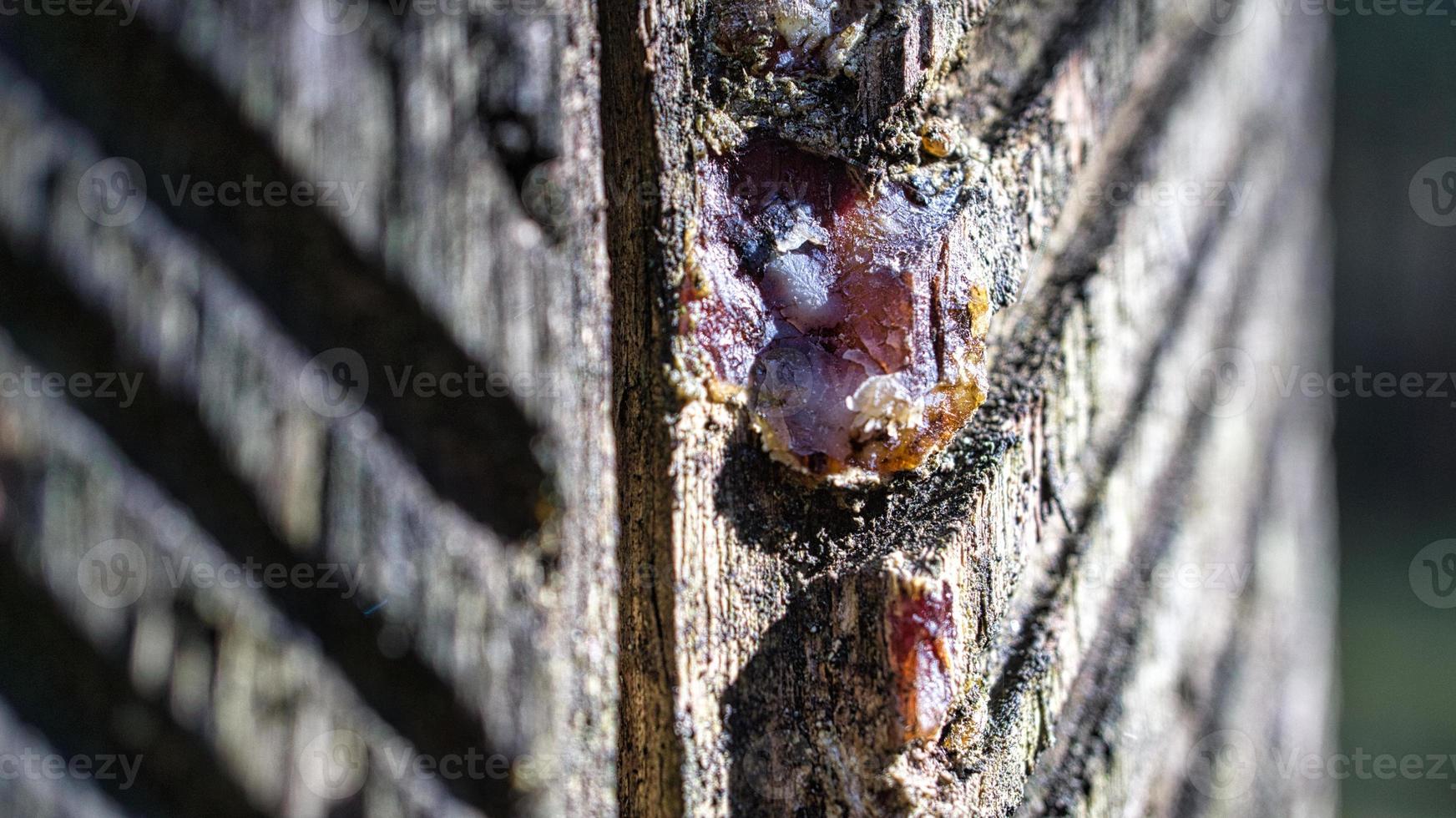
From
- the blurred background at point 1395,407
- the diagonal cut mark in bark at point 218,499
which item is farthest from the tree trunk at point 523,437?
the blurred background at point 1395,407

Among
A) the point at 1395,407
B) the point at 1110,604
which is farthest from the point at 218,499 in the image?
the point at 1395,407

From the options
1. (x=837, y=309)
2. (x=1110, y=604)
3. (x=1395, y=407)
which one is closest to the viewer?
(x=837, y=309)

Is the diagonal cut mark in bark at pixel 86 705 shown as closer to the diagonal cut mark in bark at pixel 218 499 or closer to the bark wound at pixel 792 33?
the diagonal cut mark in bark at pixel 218 499

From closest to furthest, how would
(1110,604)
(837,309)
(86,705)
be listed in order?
(86,705) → (837,309) → (1110,604)

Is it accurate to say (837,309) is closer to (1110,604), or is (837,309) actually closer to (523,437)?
(523,437)

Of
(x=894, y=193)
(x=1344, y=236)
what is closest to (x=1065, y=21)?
(x=894, y=193)

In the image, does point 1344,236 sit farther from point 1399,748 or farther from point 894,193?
point 894,193

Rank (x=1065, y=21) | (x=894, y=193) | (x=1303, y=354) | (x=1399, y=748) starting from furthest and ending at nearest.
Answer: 1. (x=1399, y=748)
2. (x=1303, y=354)
3. (x=1065, y=21)
4. (x=894, y=193)
